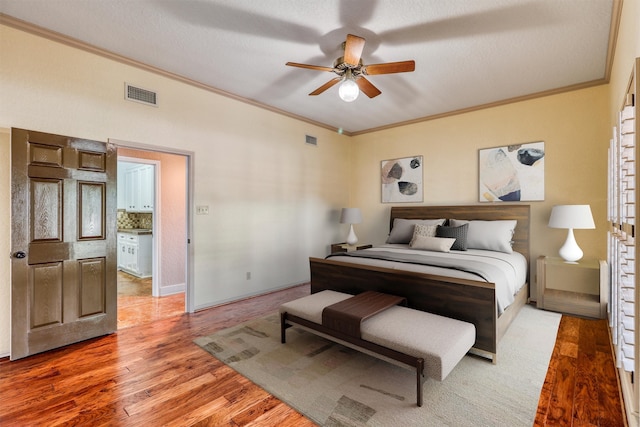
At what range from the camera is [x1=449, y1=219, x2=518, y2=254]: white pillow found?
383 cm

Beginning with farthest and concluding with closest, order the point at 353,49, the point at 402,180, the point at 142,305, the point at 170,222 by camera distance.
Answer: the point at 402,180 → the point at 170,222 → the point at 142,305 → the point at 353,49

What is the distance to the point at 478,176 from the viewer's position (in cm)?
452

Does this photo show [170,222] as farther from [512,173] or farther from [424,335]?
[512,173]

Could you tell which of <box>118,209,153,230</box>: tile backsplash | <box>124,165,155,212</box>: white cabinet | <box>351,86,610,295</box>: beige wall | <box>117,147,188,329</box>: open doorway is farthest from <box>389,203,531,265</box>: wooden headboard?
<box>118,209,153,230</box>: tile backsplash

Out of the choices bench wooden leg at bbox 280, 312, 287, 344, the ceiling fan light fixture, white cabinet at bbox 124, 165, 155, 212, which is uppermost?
the ceiling fan light fixture

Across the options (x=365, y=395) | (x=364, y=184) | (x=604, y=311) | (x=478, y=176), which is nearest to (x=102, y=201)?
(x=365, y=395)

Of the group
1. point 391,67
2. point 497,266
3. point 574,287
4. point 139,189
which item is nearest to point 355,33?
point 391,67

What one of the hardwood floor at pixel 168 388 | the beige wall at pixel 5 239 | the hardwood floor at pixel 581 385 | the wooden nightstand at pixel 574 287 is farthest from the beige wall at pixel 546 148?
the beige wall at pixel 5 239

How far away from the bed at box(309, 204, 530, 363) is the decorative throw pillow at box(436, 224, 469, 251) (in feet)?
2.25

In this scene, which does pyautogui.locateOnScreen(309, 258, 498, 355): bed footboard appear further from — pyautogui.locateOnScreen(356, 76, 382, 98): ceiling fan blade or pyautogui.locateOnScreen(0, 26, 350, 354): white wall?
pyautogui.locateOnScreen(356, 76, 382, 98): ceiling fan blade

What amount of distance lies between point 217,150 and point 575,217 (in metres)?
4.40

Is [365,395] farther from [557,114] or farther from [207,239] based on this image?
[557,114]

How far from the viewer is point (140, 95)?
328cm

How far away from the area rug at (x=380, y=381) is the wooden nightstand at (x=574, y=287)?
684 millimetres
